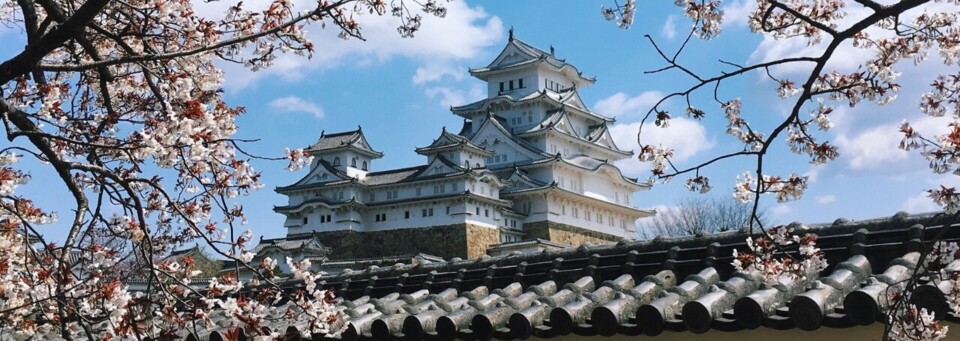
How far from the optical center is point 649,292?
4.68 metres

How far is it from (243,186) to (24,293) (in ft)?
3.56

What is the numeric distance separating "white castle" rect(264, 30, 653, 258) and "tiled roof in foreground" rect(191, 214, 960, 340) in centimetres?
3334

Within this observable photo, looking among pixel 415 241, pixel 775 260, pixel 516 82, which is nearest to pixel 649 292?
pixel 775 260

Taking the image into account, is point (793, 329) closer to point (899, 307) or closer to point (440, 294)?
point (899, 307)

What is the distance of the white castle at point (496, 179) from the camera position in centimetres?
4097

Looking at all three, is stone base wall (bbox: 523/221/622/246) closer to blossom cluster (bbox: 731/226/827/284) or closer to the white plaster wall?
the white plaster wall

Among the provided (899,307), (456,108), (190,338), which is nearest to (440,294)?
(190,338)

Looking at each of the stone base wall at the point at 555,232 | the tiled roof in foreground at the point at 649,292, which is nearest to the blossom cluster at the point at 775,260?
the tiled roof in foreground at the point at 649,292

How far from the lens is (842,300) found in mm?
3916

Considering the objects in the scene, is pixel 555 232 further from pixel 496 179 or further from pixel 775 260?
pixel 775 260

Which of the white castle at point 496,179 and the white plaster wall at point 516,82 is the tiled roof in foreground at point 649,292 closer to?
the white castle at point 496,179

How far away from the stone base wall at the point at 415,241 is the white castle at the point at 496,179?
8cm

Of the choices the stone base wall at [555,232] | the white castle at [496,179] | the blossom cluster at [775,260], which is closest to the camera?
the blossom cluster at [775,260]

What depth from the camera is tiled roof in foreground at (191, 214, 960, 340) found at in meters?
3.92
